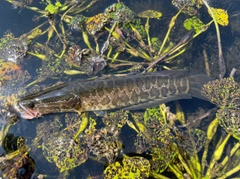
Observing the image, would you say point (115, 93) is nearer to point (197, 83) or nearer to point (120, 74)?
point (120, 74)

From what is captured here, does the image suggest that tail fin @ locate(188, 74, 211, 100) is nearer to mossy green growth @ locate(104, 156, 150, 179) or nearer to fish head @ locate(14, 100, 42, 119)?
mossy green growth @ locate(104, 156, 150, 179)

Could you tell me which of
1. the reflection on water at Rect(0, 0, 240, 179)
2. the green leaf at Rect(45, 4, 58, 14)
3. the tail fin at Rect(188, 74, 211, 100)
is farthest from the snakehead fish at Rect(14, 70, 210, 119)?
the green leaf at Rect(45, 4, 58, 14)

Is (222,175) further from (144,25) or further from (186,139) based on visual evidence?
(144,25)

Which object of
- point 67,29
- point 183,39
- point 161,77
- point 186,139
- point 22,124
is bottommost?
point 186,139

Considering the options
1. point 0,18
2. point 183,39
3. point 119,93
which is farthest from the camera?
point 0,18

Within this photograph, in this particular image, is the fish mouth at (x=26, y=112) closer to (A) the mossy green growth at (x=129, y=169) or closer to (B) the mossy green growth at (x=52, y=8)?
(A) the mossy green growth at (x=129, y=169)

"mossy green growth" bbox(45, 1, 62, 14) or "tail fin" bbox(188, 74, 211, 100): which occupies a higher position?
"mossy green growth" bbox(45, 1, 62, 14)

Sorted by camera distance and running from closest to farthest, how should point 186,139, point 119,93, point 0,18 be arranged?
point 186,139, point 119,93, point 0,18

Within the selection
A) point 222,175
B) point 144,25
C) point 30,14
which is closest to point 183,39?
point 144,25
